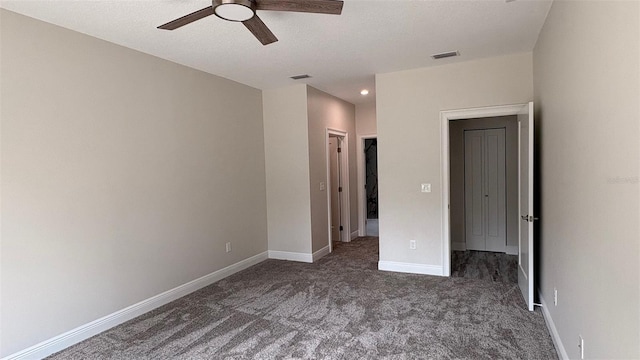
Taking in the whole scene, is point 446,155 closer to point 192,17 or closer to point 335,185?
point 335,185

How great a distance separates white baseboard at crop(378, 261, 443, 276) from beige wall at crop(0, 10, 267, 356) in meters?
2.11

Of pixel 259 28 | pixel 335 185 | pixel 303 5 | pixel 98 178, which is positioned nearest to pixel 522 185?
pixel 303 5

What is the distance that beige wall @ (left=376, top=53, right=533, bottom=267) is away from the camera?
405 centimetres

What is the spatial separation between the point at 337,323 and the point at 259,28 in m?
2.48

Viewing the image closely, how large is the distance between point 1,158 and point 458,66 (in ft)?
14.4

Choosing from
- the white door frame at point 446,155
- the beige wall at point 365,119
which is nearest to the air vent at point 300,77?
the white door frame at point 446,155

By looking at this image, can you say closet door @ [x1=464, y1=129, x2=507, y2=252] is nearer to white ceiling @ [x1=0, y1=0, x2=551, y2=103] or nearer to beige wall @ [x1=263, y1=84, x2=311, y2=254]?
white ceiling @ [x1=0, y1=0, x2=551, y2=103]

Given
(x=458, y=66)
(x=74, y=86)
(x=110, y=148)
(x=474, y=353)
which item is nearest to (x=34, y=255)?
(x=110, y=148)

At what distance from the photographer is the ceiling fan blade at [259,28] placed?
2307mm

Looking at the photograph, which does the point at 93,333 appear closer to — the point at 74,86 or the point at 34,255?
the point at 34,255

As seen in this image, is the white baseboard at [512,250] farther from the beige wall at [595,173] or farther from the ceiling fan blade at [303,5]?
the ceiling fan blade at [303,5]

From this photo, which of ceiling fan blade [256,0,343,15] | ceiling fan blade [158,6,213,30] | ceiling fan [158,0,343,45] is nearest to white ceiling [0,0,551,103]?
ceiling fan blade [158,6,213,30]

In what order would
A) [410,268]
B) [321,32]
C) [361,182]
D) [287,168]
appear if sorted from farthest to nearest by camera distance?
[361,182], [287,168], [410,268], [321,32]

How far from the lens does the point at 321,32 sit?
3.09m
